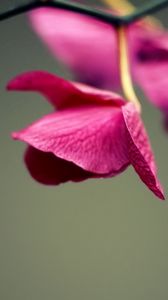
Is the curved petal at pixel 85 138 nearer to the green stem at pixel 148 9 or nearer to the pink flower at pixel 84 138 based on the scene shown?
the pink flower at pixel 84 138

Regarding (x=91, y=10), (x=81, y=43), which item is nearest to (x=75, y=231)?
(x=81, y=43)

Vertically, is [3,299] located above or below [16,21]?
below

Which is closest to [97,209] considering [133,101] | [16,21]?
[16,21]

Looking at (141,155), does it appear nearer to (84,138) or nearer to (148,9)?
(84,138)

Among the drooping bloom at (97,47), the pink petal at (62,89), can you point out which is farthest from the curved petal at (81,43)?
the pink petal at (62,89)

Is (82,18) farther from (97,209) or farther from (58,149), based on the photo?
(97,209)

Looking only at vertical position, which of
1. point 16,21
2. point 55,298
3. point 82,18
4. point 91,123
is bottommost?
point 55,298
